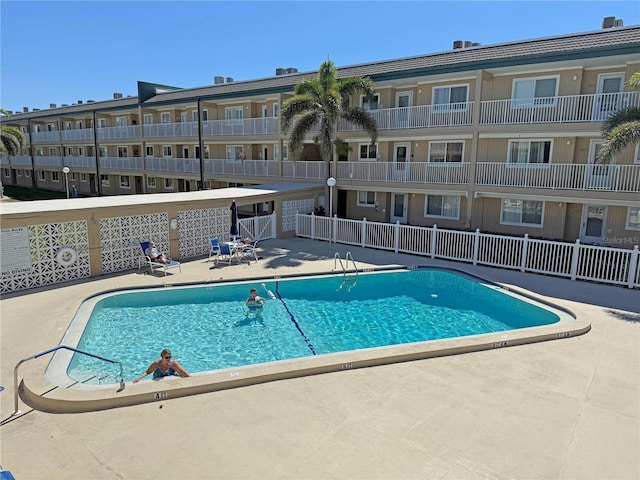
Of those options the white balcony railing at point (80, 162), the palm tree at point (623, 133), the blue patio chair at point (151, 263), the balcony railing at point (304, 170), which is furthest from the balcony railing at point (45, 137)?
the palm tree at point (623, 133)

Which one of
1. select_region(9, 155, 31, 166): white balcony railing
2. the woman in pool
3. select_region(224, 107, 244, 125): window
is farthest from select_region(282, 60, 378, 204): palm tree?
select_region(9, 155, 31, 166): white balcony railing

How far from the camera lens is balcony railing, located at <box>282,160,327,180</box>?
23.9 meters

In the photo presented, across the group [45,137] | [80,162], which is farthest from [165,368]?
[45,137]

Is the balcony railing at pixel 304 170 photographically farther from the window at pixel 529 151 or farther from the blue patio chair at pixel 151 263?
the blue patio chair at pixel 151 263

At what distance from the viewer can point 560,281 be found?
1434 cm

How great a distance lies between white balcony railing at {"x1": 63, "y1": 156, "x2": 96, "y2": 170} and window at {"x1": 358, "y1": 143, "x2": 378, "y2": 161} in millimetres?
28767

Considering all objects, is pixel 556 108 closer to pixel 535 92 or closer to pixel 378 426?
pixel 535 92

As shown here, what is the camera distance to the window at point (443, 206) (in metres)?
21.7

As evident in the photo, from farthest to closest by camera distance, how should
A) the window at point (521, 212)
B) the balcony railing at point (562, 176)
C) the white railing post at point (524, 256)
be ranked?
the window at point (521, 212) < the balcony railing at point (562, 176) < the white railing post at point (524, 256)

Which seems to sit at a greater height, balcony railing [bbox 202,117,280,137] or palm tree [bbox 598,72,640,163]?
balcony railing [bbox 202,117,280,137]

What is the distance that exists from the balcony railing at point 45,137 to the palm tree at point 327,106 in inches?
1386

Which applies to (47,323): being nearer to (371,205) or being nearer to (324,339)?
(324,339)

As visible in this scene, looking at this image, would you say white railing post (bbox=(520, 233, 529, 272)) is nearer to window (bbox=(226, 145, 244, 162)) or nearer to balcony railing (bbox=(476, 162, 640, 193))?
balcony railing (bbox=(476, 162, 640, 193))

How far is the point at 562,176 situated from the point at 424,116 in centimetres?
687
